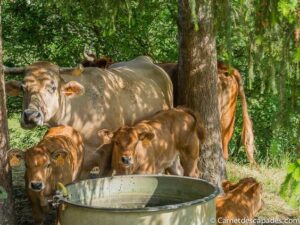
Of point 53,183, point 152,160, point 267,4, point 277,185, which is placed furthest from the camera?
point 277,185

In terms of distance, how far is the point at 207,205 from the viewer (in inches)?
189

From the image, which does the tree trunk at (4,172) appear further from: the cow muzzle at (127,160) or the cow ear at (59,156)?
the cow muzzle at (127,160)

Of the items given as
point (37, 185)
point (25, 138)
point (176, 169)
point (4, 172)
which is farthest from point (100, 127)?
point (25, 138)

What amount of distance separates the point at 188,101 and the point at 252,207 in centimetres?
202

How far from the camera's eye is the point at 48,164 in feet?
20.5

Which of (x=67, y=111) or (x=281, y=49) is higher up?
(x=281, y=49)

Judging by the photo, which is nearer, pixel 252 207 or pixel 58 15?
pixel 252 207

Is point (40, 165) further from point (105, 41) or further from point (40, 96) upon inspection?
point (105, 41)

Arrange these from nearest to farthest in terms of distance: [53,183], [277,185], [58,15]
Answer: [53,183], [277,185], [58,15]

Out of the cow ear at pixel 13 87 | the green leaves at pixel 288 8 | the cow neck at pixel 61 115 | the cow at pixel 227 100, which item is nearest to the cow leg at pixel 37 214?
the cow neck at pixel 61 115

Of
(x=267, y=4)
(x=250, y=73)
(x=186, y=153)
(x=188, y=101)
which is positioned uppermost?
(x=267, y=4)

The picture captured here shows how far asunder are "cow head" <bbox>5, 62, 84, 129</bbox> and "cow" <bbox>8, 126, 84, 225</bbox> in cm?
25

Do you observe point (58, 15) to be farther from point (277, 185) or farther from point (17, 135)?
point (277, 185)

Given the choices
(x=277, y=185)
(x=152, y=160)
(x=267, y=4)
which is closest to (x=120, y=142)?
(x=152, y=160)
